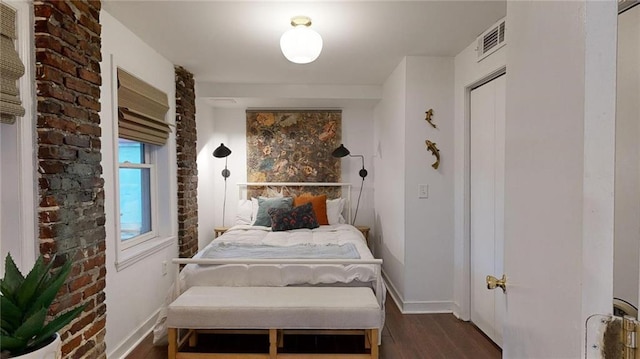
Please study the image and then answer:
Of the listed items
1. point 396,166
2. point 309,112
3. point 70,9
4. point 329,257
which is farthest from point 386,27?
point 309,112

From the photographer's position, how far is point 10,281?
100cm

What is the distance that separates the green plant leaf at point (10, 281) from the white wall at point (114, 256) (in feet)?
3.93

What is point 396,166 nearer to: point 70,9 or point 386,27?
point 386,27

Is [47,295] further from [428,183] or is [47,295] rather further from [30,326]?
[428,183]

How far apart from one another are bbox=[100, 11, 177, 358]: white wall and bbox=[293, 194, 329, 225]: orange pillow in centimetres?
168

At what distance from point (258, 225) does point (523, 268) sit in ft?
10.9

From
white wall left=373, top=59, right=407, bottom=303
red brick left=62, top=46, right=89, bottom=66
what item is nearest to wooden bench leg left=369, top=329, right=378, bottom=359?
white wall left=373, top=59, right=407, bottom=303

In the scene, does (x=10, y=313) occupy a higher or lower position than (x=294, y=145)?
lower

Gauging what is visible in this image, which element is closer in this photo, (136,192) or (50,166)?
(50,166)

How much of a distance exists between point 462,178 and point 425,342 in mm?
1353

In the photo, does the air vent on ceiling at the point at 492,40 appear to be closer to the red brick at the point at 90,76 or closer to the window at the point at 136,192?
the red brick at the point at 90,76

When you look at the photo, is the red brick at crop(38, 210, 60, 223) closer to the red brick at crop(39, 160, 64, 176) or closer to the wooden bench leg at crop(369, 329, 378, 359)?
the red brick at crop(39, 160, 64, 176)

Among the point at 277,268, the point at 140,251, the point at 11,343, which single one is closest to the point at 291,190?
the point at 277,268

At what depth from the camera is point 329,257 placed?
246cm
